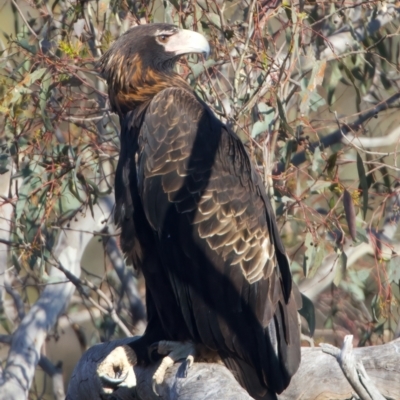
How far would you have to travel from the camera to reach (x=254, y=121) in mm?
4453

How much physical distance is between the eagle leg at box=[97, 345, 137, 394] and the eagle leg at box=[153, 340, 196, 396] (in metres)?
0.14

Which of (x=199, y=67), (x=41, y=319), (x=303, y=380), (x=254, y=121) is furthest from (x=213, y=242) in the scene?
(x=41, y=319)

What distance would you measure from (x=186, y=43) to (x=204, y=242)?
96 cm

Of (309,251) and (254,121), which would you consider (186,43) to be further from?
(309,251)

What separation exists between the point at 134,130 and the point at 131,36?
1.91 feet

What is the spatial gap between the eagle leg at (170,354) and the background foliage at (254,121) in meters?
0.86

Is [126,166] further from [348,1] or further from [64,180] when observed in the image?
[348,1]

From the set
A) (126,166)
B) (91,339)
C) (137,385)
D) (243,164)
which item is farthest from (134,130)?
(91,339)

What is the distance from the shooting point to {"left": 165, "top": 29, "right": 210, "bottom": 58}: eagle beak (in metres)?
3.98

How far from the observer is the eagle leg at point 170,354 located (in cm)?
350

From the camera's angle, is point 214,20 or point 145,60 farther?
point 214,20

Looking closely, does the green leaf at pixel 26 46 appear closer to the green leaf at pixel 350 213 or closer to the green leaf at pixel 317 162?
the green leaf at pixel 317 162

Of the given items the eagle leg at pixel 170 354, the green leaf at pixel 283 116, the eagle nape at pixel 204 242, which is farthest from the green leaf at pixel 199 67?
the eagle leg at pixel 170 354

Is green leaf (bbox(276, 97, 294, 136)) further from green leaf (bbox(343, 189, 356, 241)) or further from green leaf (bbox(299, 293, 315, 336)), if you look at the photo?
green leaf (bbox(299, 293, 315, 336))
